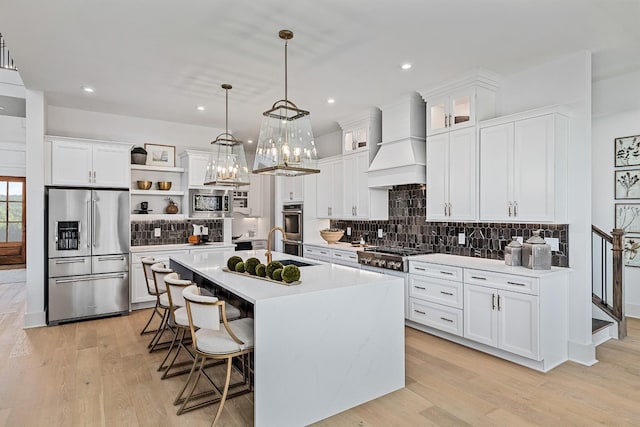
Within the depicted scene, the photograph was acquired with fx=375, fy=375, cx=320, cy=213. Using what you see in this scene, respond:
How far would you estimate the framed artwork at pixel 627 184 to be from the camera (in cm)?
455

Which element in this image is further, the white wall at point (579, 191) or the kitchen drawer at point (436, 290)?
the kitchen drawer at point (436, 290)

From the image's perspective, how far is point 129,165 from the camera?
5.25 meters

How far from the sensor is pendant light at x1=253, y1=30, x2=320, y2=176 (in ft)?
9.36

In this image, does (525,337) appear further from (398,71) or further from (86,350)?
(86,350)

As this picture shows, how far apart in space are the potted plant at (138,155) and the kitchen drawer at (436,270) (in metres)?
4.20

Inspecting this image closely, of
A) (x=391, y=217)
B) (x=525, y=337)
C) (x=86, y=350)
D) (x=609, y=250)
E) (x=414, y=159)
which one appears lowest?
(x=86, y=350)

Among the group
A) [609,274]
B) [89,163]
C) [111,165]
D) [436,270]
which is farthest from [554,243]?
[89,163]

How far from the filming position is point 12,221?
8992mm

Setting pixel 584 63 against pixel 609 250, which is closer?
pixel 584 63

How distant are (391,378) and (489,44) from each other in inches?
115

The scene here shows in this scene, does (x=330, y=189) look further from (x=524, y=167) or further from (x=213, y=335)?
(x=213, y=335)

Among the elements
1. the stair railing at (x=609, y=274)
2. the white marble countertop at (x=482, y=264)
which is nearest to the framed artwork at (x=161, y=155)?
the white marble countertop at (x=482, y=264)

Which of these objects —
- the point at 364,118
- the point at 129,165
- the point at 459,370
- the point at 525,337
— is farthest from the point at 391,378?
the point at 129,165

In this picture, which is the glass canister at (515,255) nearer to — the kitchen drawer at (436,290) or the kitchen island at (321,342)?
the kitchen drawer at (436,290)
